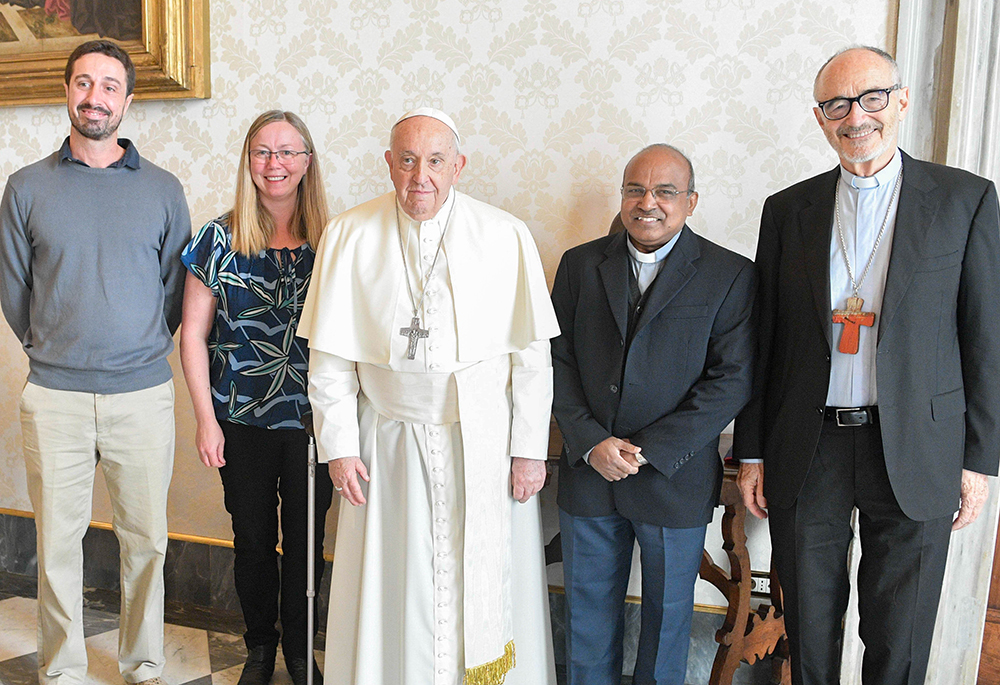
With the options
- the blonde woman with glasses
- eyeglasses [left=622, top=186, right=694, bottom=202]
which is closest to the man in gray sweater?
the blonde woman with glasses

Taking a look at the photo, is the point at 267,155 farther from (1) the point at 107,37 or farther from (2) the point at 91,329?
(1) the point at 107,37

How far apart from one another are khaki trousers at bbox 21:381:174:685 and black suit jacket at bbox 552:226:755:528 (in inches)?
56.3

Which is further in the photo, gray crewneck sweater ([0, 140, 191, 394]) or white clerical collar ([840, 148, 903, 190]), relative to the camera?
gray crewneck sweater ([0, 140, 191, 394])

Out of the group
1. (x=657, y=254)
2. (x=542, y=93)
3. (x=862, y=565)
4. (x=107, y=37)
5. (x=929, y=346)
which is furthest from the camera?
(x=107, y=37)

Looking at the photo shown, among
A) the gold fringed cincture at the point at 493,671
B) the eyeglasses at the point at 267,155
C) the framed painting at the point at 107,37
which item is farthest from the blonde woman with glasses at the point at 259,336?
the framed painting at the point at 107,37

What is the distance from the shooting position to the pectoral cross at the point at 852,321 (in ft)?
6.73

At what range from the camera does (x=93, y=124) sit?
2582mm

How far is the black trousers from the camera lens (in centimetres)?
205

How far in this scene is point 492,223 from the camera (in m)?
2.38

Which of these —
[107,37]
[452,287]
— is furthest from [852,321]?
[107,37]

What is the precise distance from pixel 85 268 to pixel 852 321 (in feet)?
7.68

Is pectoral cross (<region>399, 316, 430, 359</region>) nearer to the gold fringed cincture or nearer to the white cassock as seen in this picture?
the white cassock

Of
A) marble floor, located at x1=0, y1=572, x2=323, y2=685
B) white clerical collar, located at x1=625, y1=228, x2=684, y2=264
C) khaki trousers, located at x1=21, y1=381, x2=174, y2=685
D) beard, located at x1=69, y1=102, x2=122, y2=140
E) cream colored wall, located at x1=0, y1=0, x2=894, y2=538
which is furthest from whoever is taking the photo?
marble floor, located at x1=0, y1=572, x2=323, y2=685

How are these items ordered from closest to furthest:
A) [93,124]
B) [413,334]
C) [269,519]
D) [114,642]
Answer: [413,334] < [93,124] < [269,519] < [114,642]
